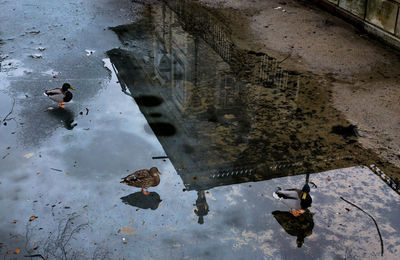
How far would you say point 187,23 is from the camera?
502 inches

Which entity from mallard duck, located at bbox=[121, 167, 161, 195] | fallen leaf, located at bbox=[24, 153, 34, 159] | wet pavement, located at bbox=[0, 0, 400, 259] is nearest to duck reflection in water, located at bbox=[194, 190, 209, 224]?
wet pavement, located at bbox=[0, 0, 400, 259]

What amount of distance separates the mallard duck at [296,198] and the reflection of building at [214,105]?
72cm

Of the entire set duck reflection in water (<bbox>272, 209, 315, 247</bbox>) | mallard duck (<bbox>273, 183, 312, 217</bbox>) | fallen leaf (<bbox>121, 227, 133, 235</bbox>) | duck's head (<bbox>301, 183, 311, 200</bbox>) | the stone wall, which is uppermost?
the stone wall

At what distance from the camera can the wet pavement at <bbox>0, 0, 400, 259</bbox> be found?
5594 millimetres

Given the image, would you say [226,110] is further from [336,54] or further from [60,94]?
[336,54]

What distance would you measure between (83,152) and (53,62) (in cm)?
411

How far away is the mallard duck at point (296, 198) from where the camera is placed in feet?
19.3

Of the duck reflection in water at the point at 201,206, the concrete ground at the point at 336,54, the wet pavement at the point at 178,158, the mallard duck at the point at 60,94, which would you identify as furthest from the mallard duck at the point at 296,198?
the mallard duck at the point at 60,94

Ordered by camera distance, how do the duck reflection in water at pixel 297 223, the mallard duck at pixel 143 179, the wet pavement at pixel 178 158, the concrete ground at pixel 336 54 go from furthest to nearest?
the concrete ground at pixel 336 54, the mallard duck at pixel 143 179, the duck reflection in water at pixel 297 223, the wet pavement at pixel 178 158

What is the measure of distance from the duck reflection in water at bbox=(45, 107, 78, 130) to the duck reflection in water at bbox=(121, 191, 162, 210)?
233cm

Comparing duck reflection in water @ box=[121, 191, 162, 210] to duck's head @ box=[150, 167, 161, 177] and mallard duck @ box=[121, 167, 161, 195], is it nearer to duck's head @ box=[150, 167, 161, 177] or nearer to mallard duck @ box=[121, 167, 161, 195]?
mallard duck @ box=[121, 167, 161, 195]

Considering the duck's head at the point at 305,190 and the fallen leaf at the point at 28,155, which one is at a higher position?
the duck's head at the point at 305,190

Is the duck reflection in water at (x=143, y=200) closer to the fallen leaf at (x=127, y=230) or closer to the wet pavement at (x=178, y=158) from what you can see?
the wet pavement at (x=178, y=158)

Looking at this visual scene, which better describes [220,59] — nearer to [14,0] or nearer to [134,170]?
[134,170]
